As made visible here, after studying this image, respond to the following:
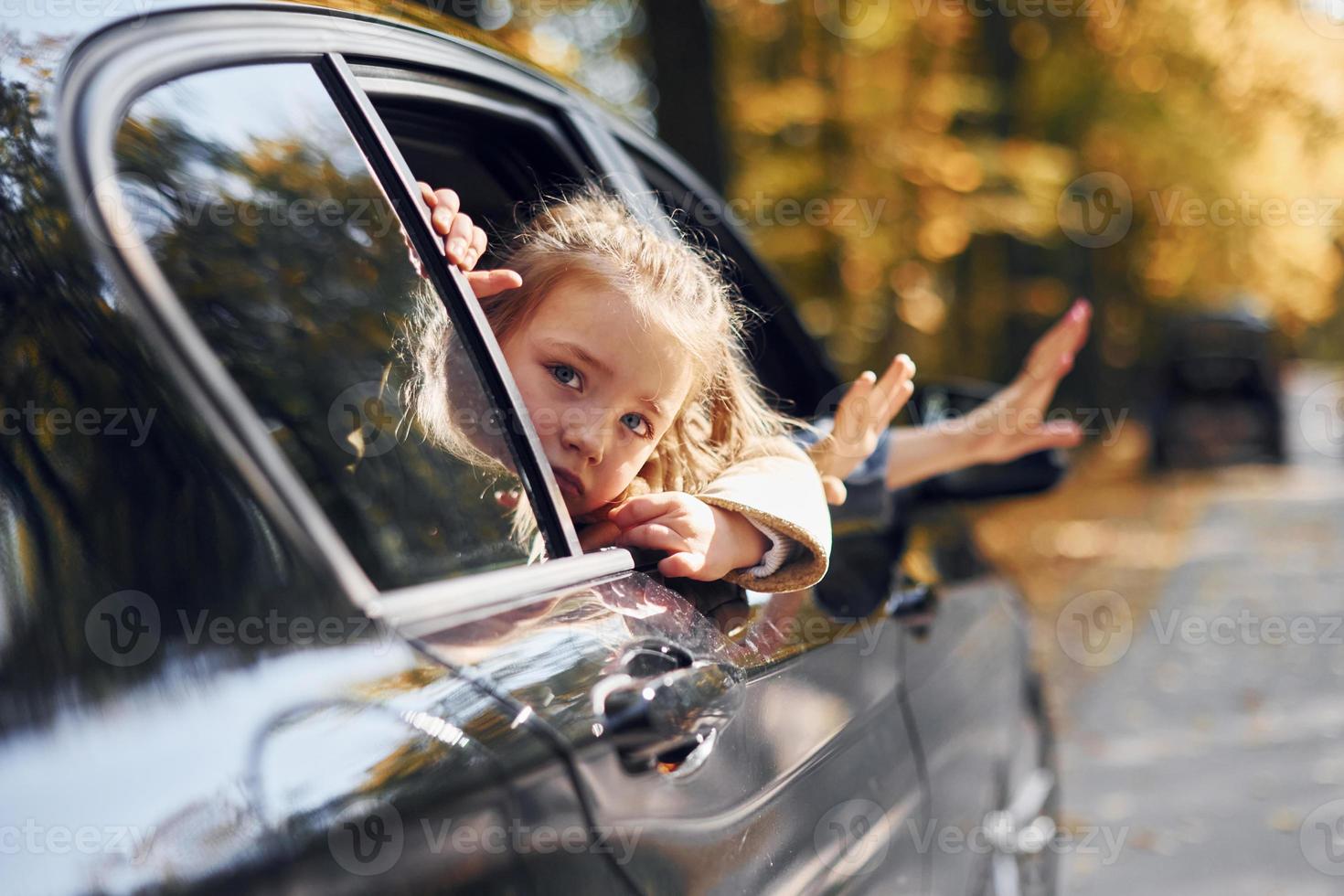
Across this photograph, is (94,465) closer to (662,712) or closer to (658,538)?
(662,712)

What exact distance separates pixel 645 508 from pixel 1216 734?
578 cm

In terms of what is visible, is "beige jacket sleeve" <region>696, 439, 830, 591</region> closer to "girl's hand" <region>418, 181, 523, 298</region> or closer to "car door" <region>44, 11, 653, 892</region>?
"car door" <region>44, 11, 653, 892</region>

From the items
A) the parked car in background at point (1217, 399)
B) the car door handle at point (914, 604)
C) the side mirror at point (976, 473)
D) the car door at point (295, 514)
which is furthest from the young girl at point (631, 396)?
the parked car in background at point (1217, 399)

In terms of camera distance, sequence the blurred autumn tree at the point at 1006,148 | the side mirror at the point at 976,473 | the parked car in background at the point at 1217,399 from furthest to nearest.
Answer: the parked car in background at the point at 1217,399 < the blurred autumn tree at the point at 1006,148 < the side mirror at the point at 976,473

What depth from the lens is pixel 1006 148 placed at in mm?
10617

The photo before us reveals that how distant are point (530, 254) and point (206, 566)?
2.85 ft

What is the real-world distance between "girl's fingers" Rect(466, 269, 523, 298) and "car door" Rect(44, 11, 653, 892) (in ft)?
0.41

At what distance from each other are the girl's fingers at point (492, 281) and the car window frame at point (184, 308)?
86 millimetres

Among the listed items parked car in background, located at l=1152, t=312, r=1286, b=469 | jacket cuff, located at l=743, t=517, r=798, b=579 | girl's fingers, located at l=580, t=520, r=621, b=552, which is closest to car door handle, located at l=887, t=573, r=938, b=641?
jacket cuff, located at l=743, t=517, r=798, b=579

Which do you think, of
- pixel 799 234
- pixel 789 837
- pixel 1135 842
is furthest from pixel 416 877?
pixel 799 234

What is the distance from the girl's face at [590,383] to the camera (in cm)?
183

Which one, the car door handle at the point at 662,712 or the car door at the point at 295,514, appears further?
the car door handle at the point at 662,712

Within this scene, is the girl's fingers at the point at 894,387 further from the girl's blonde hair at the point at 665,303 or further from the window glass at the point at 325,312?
the window glass at the point at 325,312

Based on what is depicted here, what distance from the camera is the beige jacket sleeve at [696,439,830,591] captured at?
73.5 inches
